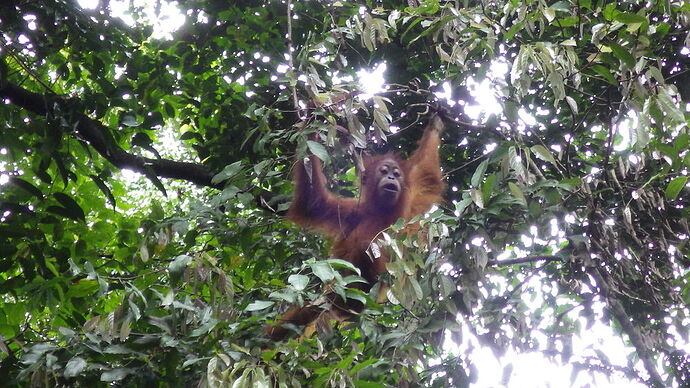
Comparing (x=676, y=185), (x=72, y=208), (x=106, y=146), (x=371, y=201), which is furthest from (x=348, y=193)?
(x=676, y=185)

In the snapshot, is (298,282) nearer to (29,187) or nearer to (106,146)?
(29,187)

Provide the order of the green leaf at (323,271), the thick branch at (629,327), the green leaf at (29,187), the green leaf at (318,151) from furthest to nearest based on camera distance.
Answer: the green leaf at (29,187)
the thick branch at (629,327)
the green leaf at (318,151)
the green leaf at (323,271)

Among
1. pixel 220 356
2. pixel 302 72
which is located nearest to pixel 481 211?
pixel 302 72

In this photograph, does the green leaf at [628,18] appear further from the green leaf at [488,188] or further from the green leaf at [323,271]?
the green leaf at [323,271]

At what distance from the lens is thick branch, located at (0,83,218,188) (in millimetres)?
4227

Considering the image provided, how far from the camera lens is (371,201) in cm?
493

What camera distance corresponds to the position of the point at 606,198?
389cm

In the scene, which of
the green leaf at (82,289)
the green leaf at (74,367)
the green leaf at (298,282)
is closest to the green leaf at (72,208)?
the green leaf at (82,289)

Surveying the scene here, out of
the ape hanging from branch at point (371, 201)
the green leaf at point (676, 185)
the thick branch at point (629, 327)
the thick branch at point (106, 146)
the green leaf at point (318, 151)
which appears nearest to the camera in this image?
the green leaf at point (676, 185)

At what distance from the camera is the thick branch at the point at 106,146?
4227mm

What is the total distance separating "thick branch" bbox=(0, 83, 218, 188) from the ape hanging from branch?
98 cm

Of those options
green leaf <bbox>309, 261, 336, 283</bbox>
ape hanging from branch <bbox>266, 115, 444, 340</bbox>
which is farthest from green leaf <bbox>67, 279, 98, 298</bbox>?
green leaf <bbox>309, 261, 336, 283</bbox>

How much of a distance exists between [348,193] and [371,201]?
1.12ft

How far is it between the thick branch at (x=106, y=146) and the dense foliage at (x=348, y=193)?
2cm
